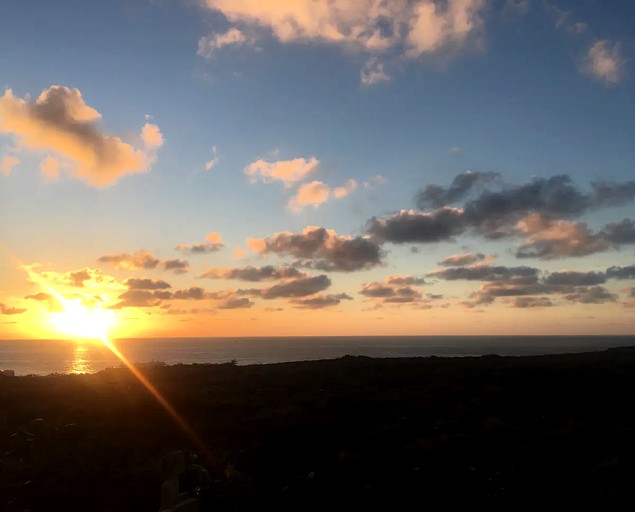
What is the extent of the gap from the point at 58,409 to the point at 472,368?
86.0 feet

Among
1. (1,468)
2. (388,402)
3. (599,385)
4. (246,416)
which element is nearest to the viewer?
(1,468)

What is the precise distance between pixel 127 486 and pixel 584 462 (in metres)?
12.7

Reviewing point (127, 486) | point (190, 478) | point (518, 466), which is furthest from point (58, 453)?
point (518, 466)

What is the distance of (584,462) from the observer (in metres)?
14.8

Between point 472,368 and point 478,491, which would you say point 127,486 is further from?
point 472,368

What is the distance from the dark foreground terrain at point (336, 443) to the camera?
1334 cm

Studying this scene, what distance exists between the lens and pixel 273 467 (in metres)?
15.8

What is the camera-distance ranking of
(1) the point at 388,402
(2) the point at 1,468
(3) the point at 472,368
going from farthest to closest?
(3) the point at 472,368 < (1) the point at 388,402 < (2) the point at 1,468

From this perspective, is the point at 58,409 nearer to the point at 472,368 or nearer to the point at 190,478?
the point at 190,478

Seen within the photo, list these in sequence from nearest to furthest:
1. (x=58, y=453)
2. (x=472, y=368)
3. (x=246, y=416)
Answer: (x=58, y=453) → (x=246, y=416) → (x=472, y=368)

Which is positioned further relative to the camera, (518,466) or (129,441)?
(129,441)

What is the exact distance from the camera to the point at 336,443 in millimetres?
18188

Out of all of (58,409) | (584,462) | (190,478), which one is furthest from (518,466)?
(58,409)

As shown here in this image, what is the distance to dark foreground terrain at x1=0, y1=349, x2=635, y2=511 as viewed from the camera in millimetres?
13336
